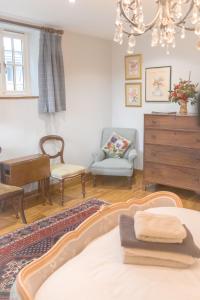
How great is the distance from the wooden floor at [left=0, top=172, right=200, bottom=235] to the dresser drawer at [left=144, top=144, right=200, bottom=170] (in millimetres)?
504

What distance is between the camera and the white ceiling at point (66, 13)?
10.2 ft

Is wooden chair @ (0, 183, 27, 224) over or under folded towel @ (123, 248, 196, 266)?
under

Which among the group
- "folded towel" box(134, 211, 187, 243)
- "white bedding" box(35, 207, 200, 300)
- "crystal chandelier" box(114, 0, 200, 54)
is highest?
"crystal chandelier" box(114, 0, 200, 54)

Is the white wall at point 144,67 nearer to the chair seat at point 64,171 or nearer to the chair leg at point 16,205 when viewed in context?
the chair seat at point 64,171

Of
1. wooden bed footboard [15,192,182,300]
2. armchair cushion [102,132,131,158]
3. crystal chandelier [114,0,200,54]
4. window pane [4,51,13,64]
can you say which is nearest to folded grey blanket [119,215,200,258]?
wooden bed footboard [15,192,182,300]

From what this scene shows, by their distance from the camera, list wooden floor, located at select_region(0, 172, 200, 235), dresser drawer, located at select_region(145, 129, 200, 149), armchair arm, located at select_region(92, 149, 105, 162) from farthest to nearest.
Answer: armchair arm, located at select_region(92, 149, 105, 162)
dresser drawer, located at select_region(145, 129, 200, 149)
wooden floor, located at select_region(0, 172, 200, 235)

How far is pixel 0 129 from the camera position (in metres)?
3.70

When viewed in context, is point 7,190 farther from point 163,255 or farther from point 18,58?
point 163,255

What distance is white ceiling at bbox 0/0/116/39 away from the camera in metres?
3.12

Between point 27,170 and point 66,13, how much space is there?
1.93m

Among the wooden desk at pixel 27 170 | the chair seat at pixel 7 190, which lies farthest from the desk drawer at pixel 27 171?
the chair seat at pixel 7 190

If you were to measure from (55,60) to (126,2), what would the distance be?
235cm

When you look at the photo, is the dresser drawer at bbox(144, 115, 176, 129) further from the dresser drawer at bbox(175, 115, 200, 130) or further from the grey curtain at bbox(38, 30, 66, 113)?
the grey curtain at bbox(38, 30, 66, 113)

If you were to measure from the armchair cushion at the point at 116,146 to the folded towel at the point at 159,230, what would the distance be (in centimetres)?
333
